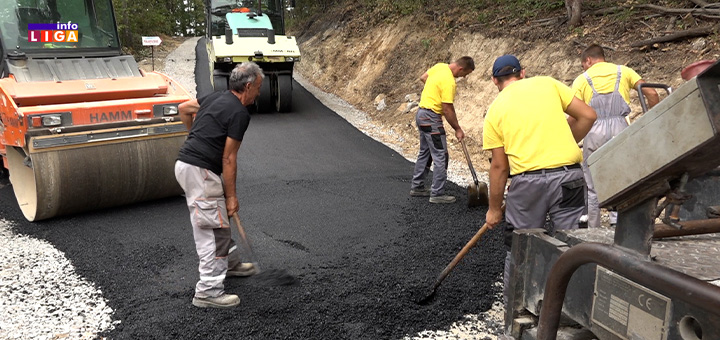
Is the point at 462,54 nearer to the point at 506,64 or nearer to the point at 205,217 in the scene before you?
the point at 506,64

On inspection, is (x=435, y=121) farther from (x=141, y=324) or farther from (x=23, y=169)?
(x=23, y=169)

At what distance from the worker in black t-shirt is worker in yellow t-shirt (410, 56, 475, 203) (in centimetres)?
271

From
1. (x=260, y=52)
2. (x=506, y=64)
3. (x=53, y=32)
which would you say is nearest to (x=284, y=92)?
(x=260, y=52)

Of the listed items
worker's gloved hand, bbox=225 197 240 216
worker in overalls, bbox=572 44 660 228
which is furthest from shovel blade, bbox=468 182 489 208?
worker's gloved hand, bbox=225 197 240 216

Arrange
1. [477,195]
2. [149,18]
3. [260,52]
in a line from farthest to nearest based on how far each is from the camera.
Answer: [149,18] → [260,52] → [477,195]

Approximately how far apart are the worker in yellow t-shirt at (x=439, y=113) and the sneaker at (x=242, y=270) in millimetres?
2497

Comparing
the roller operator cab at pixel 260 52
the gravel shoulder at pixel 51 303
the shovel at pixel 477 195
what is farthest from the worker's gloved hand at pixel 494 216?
Result: the roller operator cab at pixel 260 52

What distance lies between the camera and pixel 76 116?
530 centimetres

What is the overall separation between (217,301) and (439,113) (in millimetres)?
3348

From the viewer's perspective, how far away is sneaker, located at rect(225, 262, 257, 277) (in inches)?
167

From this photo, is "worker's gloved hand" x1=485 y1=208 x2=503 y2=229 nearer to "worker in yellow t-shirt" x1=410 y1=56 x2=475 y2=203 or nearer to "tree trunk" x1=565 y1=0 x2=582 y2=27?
"worker in yellow t-shirt" x1=410 y1=56 x2=475 y2=203

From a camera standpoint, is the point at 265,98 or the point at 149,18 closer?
the point at 265,98

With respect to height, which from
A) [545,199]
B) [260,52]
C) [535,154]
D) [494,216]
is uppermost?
[260,52]

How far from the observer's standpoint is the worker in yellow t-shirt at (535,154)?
3209mm
